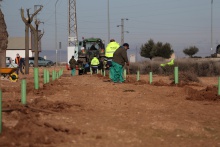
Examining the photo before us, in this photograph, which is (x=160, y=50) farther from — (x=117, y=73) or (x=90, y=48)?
(x=117, y=73)

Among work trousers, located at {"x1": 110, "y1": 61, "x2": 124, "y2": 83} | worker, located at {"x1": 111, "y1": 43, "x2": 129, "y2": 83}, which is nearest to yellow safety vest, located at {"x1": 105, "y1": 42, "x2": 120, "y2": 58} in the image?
worker, located at {"x1": 111, "y1": 43, "x2": 129, "y2": 83}

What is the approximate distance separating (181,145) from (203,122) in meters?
2.02

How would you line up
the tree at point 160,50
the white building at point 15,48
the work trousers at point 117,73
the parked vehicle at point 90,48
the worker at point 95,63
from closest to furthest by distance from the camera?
1. the work trousers at point 117,73
2. the worker at point 95,63
3. the parked vehicle at point 90,48
4. the tree at point 160,50
5. the white building at point 15,48

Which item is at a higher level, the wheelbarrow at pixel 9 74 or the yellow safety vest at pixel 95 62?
the yellow safety vest at pixel 95 62

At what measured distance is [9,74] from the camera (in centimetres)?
2031

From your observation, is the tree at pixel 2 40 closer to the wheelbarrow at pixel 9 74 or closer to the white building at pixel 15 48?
the wheelbarrow at pixel 9 74

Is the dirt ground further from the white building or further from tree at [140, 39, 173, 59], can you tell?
the white building

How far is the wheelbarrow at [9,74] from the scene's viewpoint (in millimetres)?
19516

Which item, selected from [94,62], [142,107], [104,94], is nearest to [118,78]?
[104,94]

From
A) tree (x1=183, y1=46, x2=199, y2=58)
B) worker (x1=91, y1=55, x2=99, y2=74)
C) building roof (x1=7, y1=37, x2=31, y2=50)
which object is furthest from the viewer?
tree (x1=183, y1=46, x2=199, y2=58)

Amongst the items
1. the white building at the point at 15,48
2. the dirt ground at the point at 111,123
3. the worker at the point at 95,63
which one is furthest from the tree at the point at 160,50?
the dirt ground at the point at 111,123

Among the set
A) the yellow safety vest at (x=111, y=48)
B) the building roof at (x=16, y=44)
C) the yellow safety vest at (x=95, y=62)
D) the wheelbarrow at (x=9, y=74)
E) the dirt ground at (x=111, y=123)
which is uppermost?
the building roof at (x=16, y=44)

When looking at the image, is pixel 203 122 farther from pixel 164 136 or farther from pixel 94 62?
pixel 94 62

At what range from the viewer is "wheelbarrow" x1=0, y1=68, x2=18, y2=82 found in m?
19.5
